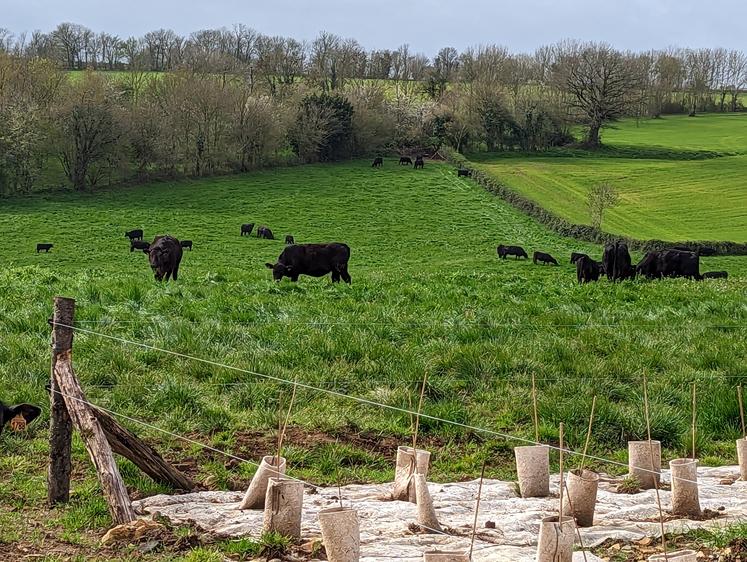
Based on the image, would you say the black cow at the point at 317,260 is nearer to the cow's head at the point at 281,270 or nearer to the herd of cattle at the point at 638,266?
the cow's head at the point at 281,270

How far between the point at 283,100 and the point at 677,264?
6356cm

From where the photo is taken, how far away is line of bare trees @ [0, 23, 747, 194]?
6831cm

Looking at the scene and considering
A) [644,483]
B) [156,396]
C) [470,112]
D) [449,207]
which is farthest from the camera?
[470,112]

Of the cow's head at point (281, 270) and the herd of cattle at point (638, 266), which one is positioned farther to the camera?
the herd of cattle at point (638, 266)

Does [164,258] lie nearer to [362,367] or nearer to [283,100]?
[362,367]

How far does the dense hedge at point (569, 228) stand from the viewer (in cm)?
4962

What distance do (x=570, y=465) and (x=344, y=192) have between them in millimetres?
62112

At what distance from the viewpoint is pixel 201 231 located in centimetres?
5506

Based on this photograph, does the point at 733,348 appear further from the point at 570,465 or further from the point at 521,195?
the point at 521,195

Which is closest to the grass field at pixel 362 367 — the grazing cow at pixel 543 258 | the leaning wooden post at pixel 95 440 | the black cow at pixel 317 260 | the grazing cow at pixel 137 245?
the leaning wooden post at pixel 95 440

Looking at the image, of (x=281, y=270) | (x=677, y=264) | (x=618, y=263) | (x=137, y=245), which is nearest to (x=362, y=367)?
(x=281, y=270)

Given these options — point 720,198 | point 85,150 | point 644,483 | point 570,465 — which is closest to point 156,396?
point 570,465

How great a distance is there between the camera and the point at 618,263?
89.7 feet

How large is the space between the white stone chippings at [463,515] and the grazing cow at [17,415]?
1.64 metres
